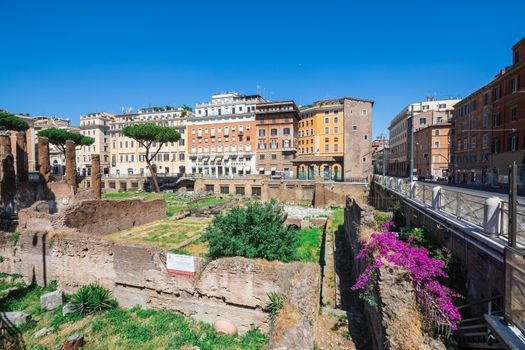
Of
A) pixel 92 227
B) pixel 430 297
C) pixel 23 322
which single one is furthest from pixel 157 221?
pixel 430 297

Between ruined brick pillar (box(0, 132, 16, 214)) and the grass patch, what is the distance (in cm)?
2553

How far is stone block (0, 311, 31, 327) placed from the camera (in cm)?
876

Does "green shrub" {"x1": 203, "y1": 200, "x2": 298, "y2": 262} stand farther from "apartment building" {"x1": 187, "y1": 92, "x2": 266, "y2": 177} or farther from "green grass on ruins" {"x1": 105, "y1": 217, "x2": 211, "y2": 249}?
"apartment building" {"x1": 187, "y1": 92, "x2": 266, "y2": 177}

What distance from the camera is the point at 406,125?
57.2 metres

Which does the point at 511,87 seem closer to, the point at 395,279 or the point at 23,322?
the point at 395,279

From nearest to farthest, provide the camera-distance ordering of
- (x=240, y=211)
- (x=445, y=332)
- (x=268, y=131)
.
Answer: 1. (x=445, y=332)
2. (x=240, y=211)
3. (x=268, y=131)

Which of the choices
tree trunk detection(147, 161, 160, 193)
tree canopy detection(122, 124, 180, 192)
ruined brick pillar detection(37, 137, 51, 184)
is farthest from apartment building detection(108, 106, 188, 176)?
ruined brick pillar detection(37, 137, 51, 184)

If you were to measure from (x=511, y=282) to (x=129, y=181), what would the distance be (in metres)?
61.0

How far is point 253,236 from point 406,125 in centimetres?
5863

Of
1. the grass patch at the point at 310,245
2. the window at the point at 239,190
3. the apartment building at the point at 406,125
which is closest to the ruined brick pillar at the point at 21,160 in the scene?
the window at the point at 239,190

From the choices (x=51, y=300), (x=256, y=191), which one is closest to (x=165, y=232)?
(x=51, y=300)

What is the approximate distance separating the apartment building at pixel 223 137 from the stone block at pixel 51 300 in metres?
43.0

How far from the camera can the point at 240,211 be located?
466 inches

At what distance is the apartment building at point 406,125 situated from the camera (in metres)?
54.7
